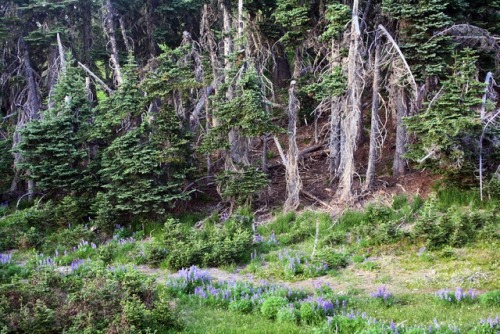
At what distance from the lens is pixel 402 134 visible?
1161 cm

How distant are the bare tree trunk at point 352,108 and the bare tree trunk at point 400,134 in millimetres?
1223

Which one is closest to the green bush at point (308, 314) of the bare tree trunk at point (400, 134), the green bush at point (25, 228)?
the bare tree trunk at point (400, 134)

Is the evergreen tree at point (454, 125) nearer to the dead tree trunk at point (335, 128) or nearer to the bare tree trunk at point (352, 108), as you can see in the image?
the bare tree trunk at point (352, 108)

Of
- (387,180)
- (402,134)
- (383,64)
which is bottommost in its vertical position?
(387,180)

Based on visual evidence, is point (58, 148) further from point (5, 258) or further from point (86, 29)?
point (86, 29)

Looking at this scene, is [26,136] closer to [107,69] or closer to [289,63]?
[107,69]

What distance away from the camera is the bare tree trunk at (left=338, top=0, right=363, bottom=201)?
Answer: 35.6 ft

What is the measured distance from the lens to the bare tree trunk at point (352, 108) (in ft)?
35.6

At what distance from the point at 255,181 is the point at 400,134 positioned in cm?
356

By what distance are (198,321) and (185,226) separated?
4621 mm

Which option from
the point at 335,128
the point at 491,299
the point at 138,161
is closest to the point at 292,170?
the point at 335,128

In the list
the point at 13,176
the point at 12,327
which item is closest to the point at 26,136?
the point at 13,176

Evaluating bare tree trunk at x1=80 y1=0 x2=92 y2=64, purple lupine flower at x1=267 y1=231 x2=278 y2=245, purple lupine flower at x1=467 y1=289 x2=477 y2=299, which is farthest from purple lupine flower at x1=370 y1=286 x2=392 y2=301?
bare tree trunk at x1=80 y1=0 x2=92 y2=64

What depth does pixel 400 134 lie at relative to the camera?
11617 mm
